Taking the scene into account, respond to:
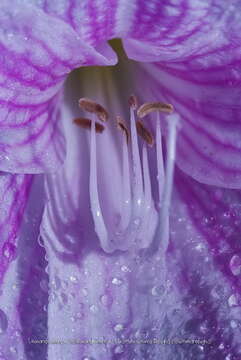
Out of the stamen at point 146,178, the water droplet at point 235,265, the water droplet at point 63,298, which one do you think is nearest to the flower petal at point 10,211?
the water droplet at point 63,298

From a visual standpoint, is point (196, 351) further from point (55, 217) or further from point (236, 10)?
point (236, 10)

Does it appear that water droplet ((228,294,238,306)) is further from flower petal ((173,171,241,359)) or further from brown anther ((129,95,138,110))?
brown anther ((129,95,138,110))

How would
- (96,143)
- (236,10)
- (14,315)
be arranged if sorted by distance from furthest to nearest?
1. (96,143)
2. (14,315)
3. (236,10)

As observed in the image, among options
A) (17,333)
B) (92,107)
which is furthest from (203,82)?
(17,333)

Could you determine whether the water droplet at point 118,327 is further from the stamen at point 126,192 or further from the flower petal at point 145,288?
the stamen at point 126,192

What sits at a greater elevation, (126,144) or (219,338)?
(126,144)

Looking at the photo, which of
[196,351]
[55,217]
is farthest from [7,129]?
[196,351]

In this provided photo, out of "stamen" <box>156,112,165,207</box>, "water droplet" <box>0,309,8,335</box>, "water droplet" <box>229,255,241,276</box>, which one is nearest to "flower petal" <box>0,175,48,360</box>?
"water droplet" <box>0,309,8,335</box>

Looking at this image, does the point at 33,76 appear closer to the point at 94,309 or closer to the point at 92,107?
the point at 92,107
